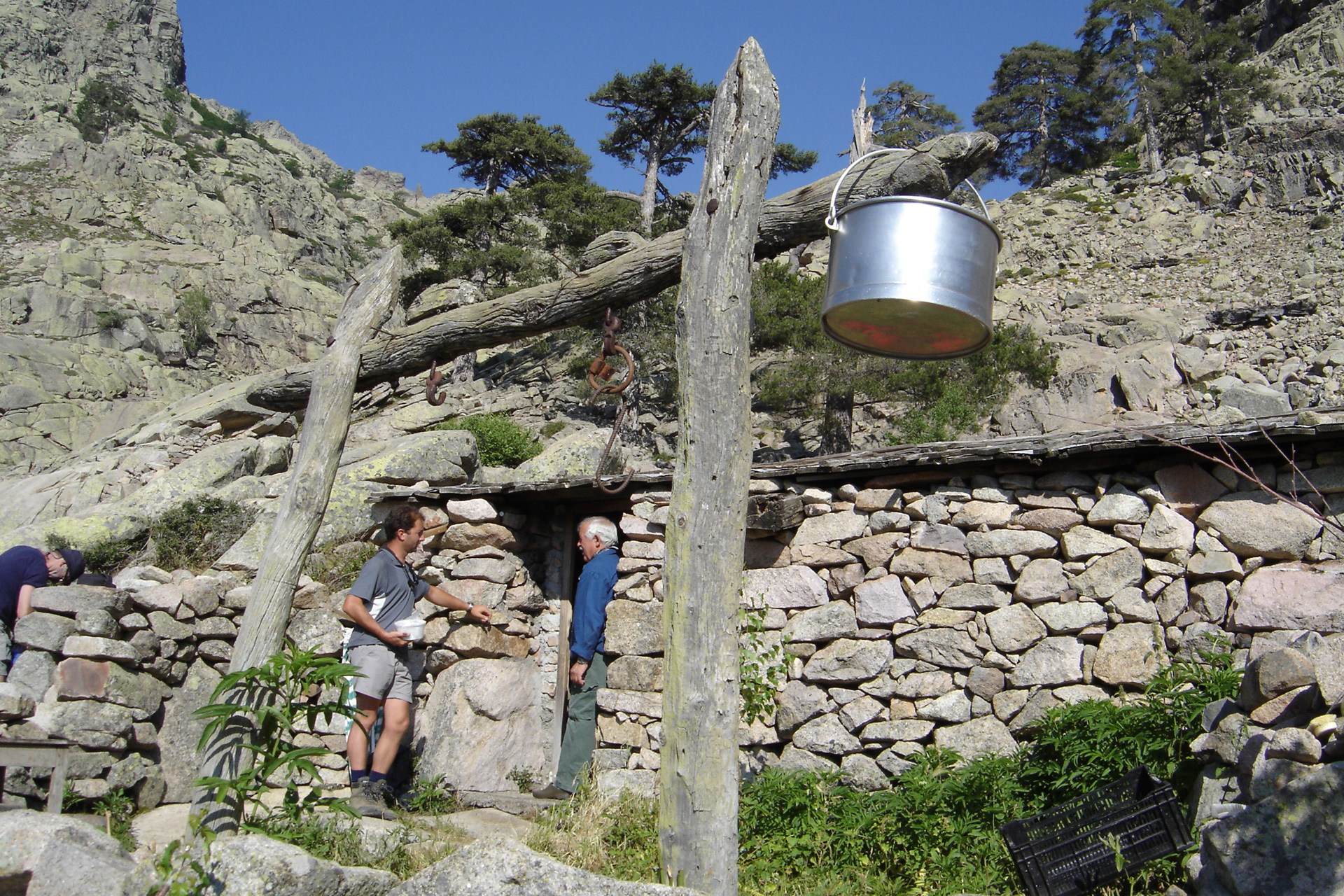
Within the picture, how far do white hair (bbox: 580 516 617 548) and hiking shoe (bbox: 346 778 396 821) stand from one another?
2115 mm

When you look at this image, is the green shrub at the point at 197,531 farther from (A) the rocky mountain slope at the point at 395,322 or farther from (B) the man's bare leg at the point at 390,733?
(B) the man's bare leg at the point at 390,733

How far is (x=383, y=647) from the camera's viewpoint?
17.3 feet

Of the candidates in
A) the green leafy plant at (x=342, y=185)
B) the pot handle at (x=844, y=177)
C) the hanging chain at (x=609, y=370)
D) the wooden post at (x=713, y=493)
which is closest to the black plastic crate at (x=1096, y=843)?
the wooden post at (x=713, y=493)

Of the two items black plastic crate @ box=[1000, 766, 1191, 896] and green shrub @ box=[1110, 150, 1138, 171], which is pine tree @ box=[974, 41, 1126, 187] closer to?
green shrub @ box=[1110, 150, 1138, 171]

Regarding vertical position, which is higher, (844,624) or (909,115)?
(909,115)

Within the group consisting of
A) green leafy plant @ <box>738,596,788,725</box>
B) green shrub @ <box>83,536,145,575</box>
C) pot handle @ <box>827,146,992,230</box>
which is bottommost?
green leafy plant @ <box>738,596,788,725</box>

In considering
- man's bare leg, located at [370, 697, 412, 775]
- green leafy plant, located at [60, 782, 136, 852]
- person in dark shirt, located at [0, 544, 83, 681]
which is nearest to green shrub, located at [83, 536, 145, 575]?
person in dark shirt, located at [0, 544, 83, 681]

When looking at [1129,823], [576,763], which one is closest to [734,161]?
[1129,823]

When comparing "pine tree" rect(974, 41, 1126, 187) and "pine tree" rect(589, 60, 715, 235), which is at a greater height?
"pine tree" rect(974, 41, 1126, 187)

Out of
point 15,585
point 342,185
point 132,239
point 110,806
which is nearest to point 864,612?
point 110,806

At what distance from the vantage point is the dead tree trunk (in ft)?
11.5

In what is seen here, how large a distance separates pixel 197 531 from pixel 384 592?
4.18m

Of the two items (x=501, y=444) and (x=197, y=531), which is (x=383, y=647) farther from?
(x=501, y=444)

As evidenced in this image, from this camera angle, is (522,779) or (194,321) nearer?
(522,779)
